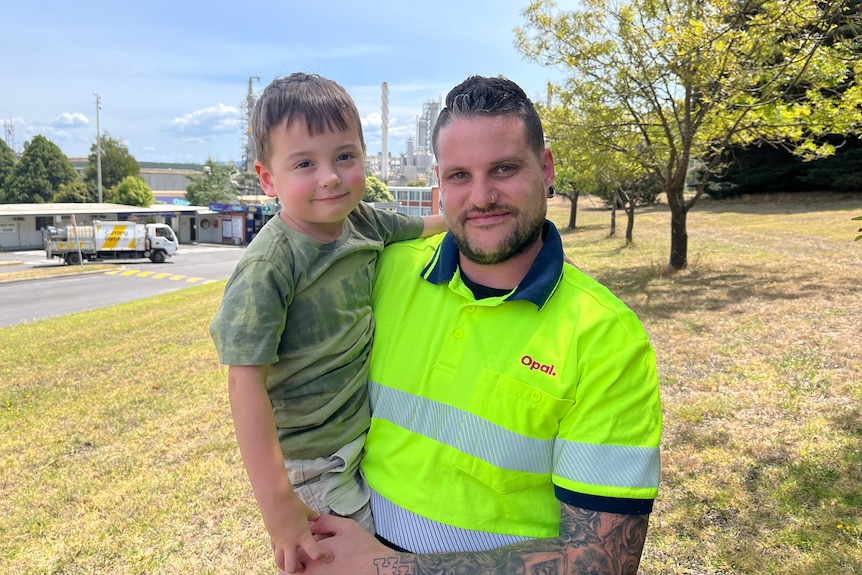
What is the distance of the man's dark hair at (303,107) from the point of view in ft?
5.79

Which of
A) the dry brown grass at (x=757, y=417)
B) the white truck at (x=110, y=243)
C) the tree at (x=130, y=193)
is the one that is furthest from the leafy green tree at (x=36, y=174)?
the dry brown grass at (x=757, y=417)

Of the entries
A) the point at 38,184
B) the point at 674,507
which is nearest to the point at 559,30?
the point at 674,507

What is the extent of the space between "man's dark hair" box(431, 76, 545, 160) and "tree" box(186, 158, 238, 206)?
7203 cm

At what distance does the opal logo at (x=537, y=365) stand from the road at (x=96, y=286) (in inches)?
694

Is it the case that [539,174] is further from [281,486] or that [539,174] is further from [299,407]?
[281,486]

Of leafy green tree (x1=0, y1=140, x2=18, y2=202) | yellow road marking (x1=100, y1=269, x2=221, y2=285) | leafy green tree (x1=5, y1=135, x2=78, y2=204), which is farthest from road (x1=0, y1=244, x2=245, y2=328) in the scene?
leafy green tree (x1=0, y1=140, x2=18, y2=202)

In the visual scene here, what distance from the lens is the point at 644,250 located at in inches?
758

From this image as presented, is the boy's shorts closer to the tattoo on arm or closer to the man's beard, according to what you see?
the tattoo on arm

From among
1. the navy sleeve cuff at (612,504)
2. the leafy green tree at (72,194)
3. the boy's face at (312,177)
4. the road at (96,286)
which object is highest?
the leafy green tree at (72,194)

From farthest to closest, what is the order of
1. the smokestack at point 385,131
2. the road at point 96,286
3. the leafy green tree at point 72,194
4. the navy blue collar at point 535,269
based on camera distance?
the smokestack at point 385,131, the leafy green tree at point 72,194, the road at point 96,286, the navy blue collar at point 535,269

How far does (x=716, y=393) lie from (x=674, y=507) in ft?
7.68

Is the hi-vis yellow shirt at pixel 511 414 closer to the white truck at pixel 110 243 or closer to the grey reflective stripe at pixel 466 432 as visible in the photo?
the grey reflective stripe at pixel 466 432

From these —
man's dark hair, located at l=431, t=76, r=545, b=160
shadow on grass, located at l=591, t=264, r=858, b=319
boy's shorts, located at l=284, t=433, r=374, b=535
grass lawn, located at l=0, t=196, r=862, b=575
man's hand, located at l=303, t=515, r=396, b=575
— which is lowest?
grass lawn, located at l=0, t=196, r=862, b=575

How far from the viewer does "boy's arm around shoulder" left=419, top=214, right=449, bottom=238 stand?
8.00 feet
